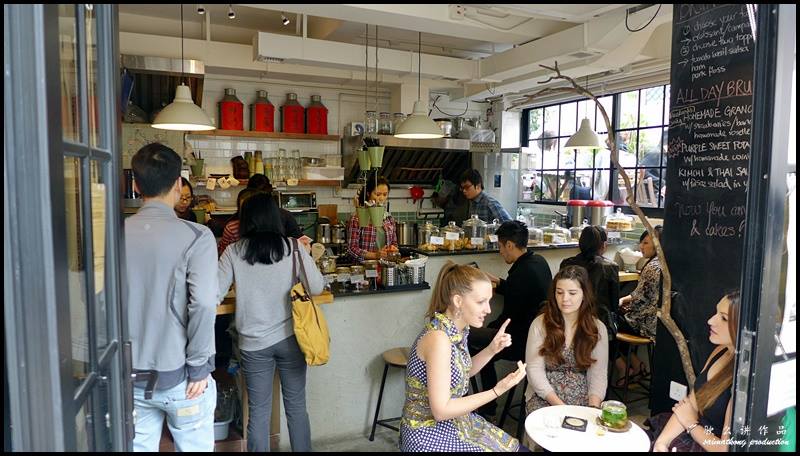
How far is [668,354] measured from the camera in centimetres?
291

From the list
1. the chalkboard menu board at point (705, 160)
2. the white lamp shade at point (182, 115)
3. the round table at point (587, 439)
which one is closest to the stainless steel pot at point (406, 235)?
the white lamp shade at point (182, 115)

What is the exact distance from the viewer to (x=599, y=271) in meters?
4.00

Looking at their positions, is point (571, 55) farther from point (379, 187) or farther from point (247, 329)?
point (247, 329)

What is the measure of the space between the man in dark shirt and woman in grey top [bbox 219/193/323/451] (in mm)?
1320

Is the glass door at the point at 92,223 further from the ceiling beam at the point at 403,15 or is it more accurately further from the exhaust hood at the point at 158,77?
the exhaust hood at the point at 158,77

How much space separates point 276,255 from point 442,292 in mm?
926

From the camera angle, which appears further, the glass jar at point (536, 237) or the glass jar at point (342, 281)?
the glass jar at point (536, 237)

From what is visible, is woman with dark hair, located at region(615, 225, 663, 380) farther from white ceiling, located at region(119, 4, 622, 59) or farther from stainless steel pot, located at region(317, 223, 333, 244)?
stainless steel pot, located at region(317, 223, 333, 244)

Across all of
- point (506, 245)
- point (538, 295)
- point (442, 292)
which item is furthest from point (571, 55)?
point (442, 292)

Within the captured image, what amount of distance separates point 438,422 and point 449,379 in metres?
0.24

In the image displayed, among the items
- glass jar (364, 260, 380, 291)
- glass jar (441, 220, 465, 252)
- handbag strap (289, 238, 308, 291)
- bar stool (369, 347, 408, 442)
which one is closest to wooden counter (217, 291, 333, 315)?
handbag strap (289, 238, 308, 291)

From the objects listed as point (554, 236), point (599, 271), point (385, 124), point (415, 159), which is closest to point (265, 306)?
point (599, 271)

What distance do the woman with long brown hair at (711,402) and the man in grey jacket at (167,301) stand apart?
186 cm

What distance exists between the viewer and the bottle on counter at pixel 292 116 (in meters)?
6.94
